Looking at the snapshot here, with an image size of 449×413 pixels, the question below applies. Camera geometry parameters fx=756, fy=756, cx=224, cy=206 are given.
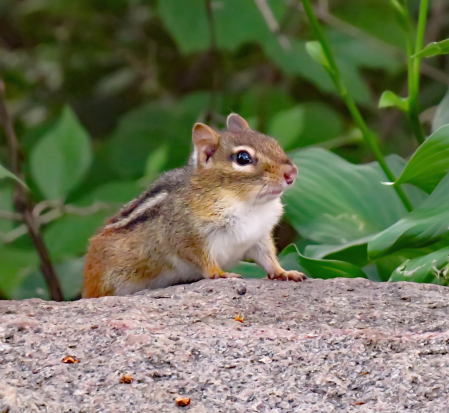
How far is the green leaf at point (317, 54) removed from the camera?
2.67 metres

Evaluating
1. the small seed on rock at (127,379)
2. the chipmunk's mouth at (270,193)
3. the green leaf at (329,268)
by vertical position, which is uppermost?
the small seed on rock at (127,379)

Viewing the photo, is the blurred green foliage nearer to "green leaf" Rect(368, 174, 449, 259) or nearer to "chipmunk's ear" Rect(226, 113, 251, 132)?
"green leaf" Rect(368, 174, 449, 259)

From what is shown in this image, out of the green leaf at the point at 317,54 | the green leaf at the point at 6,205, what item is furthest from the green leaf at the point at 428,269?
the green leaf at the point at 6,205

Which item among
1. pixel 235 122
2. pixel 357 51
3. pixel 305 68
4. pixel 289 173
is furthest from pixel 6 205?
pixel 357 51

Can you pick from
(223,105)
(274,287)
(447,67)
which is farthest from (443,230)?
(447,67)

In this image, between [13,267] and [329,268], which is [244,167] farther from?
[13,267]

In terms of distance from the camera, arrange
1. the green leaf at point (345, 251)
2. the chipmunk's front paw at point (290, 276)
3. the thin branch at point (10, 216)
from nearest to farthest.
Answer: the chipmunk's front paw at point (290, 276) → the green leaf at point (345, 251) → the thin branch at point (10, 216)

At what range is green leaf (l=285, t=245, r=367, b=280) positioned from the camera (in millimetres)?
2430

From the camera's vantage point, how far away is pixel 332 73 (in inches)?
105

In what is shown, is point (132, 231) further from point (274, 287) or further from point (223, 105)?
point (223, 105)

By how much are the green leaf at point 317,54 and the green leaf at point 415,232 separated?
0.69 m

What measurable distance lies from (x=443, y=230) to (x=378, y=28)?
3135 mm

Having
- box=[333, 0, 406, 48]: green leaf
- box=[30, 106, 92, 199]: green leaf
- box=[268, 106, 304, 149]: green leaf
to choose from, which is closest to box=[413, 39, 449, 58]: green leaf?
box=[268, 106, 304, 149]: green leaf

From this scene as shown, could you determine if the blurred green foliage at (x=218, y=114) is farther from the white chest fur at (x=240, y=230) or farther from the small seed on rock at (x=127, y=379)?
the small seed on rock at (x=127, y=379)
